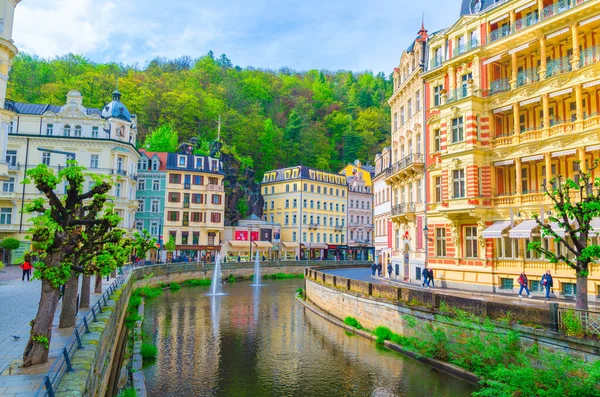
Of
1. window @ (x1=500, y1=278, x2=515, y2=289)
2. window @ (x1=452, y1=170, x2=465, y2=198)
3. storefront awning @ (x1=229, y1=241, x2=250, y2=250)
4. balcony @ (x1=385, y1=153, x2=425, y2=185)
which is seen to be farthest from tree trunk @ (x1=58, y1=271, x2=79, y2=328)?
storefront awning @ (x1=229, y1=241, x2=250, y2=250)

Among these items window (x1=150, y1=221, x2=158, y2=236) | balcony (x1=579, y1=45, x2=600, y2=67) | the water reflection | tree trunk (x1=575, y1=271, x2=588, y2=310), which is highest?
balcony (x1=579, y1=45, x2=600, y2=67)

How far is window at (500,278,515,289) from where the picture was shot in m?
24.0

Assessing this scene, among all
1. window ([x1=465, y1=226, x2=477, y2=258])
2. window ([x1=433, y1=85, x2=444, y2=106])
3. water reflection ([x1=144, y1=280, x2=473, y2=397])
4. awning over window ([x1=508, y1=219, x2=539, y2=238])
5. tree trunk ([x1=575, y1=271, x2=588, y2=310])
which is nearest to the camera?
tree trunk ([x1=575, y1=271, x2=588, y2=310])

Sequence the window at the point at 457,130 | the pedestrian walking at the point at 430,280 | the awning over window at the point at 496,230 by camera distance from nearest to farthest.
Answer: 1. the awning over window at the point at 496,230
2. the window at the point at 457,130
3. the pedestrian walking at the point at 430,280


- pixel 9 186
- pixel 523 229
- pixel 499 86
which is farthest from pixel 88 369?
pixel 9 186

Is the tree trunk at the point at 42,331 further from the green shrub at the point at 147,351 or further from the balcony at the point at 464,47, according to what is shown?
the balcony at the point at 464,47

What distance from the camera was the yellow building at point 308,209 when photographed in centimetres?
7144

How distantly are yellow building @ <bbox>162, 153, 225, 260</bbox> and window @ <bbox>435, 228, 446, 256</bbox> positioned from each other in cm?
3860

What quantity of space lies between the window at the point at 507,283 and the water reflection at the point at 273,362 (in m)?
9.26

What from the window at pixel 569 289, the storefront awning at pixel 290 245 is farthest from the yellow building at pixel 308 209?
the window at pixel 569 289

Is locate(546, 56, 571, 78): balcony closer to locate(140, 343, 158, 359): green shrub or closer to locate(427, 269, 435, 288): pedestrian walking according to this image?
locate(427, 269, 435, 288): pedestrian walking

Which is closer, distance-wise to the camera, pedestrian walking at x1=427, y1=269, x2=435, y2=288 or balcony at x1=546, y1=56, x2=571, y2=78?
balcony at x1=546, y1=56, x2=571, y2=78

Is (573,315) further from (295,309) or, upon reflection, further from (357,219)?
(357,219)

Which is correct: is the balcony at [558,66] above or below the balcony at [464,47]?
below
